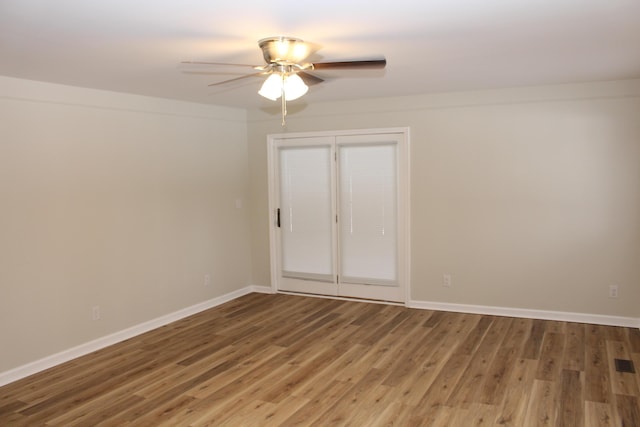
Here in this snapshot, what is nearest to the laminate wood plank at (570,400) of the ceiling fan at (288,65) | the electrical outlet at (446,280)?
the electrical outlet at (446,280)

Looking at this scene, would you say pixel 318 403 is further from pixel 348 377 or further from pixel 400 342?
pixel 400 342

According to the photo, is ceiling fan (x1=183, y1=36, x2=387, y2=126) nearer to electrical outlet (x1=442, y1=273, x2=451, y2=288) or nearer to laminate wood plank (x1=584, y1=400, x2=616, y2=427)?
laminate wood plank (x1=584, y1=400, x2=616, y2=427)

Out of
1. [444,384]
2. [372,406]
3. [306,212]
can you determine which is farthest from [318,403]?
[306,212]

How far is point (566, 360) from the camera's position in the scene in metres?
4.04

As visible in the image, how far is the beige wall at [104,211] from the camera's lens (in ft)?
12.9

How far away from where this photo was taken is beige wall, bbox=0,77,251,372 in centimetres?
Result: 393

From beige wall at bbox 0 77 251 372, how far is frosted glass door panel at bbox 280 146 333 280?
666 mm

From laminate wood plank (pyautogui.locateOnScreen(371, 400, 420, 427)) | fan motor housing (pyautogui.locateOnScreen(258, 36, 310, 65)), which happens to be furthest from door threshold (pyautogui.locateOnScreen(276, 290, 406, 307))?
fan motor housing (pyautogui.locateOnScreen(258, 36, 310, 65))

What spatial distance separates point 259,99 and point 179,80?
1.34 meters

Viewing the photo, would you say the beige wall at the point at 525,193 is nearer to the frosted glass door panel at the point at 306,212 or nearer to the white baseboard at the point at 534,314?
the white baseboard at the point at 534,314

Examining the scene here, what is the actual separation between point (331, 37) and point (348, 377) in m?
2.46

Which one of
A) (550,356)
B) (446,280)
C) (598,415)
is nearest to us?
(598,415)

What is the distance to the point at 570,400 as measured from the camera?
3.36 meters

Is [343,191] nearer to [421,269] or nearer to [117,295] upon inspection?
[421,269]
